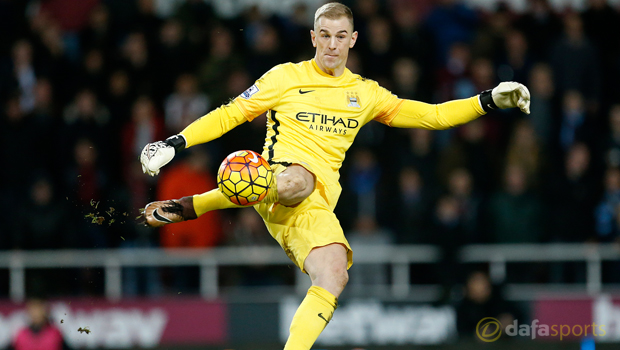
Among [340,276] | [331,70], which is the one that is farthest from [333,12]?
[340,276]

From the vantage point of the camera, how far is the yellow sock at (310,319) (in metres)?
5.64

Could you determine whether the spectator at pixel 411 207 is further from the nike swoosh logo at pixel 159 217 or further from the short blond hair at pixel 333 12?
the nike swoosh logo at pixel 159 217

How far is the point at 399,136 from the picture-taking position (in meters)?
11.0

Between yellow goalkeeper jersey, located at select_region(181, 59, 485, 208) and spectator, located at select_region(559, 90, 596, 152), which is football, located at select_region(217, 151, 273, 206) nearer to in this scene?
yellow goalkeeper jersey, located at select_region(181, 59, 485, 208)

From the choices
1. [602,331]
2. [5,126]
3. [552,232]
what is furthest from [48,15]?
[602,331]

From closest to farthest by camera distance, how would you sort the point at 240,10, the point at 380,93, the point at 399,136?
the point at 380,93 < the point at 399,136 < the point at 240,10

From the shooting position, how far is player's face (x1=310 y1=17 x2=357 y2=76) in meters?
6.25

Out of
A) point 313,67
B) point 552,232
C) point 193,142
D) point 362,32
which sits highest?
point 362,32

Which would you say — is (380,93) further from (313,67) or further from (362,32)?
(362,32)

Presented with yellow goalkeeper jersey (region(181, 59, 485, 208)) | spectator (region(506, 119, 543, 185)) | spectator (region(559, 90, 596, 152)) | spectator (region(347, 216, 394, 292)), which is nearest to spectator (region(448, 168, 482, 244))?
spectator (region(506, 119, 543, 185))

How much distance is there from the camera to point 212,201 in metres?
6.36

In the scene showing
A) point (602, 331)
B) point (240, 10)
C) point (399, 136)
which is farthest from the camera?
point (240, 10)

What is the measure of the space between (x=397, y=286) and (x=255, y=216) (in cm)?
192

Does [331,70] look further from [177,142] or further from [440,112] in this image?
[177,142]
